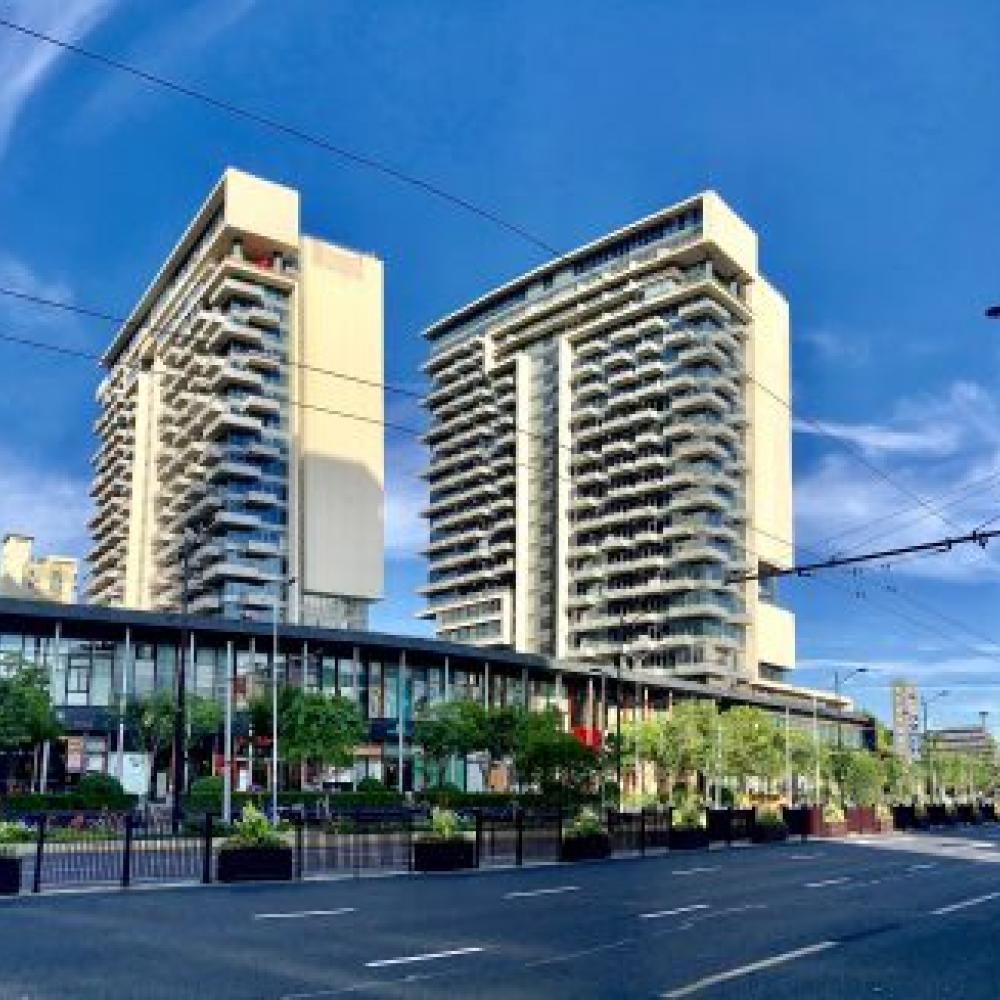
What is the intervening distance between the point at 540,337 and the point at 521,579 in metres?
28.8

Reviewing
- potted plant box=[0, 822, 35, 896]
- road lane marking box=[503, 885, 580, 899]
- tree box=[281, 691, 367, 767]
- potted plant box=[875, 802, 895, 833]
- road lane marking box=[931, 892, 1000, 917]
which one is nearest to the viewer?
road lane marking box=[931, 892, 1000, 917]

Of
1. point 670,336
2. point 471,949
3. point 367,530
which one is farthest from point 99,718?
point 670,336

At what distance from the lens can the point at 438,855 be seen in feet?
96.9

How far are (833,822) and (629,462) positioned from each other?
78.1 m

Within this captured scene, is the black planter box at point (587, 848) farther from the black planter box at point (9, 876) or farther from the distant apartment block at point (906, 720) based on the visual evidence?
the distant apartment block at point (906, 720)

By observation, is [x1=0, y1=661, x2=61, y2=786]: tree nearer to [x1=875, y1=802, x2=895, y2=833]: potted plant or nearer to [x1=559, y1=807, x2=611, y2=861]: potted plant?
[x1=559, y1=807, x2=611, y2=861]: potted plant

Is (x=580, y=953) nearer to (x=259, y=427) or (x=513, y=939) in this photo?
(x=513, y=939)

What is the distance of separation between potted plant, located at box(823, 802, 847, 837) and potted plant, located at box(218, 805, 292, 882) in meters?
35.2

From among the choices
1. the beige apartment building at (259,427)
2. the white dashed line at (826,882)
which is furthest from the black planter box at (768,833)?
the beige apartment building at (259,427)

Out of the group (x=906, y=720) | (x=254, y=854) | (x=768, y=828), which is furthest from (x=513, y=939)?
(x=906, y=720)

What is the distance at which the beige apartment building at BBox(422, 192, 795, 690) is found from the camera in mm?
125562

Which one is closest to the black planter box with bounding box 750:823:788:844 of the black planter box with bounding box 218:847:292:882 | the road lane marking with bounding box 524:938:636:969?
the black planter box with bounding box 218:847:292:882

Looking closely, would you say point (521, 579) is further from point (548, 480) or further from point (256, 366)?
→ point (256, 366)

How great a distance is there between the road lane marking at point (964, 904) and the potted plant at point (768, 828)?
79.5 ft
